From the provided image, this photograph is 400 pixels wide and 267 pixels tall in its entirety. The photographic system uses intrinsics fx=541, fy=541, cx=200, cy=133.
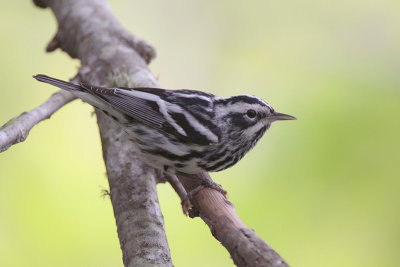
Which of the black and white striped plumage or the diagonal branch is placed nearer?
the diagonal branch

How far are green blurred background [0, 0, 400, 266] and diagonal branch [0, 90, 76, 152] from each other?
712 millimetres

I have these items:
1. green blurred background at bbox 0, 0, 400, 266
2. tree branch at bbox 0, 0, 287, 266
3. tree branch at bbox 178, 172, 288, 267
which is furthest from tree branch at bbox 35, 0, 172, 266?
green blurred background at bbox 0, 0, 400, 266

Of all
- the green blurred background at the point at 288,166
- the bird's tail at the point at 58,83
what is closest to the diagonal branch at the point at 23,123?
the bird's tail at the point at 58,83

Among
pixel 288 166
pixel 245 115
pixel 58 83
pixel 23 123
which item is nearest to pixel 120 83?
pixel 58 83

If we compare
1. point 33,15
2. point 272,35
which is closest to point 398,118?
point 272,35

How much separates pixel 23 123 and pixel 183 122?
1045 millimetres

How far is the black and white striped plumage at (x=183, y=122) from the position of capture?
3.46 metres

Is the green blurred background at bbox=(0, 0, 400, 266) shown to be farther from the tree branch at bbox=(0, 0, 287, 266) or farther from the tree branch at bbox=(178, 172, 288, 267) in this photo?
the tree branch at bbox=(178, 172, 288, 267)

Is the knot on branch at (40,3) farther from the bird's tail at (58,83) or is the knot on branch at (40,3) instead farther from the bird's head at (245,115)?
the bird's head at (245,115)

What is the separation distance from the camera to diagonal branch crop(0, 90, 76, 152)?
2.72m

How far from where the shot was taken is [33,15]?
5.91 meters

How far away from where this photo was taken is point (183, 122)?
3527 millimetres

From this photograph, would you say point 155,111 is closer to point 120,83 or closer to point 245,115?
point 120,83

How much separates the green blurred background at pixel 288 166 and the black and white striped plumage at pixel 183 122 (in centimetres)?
59
